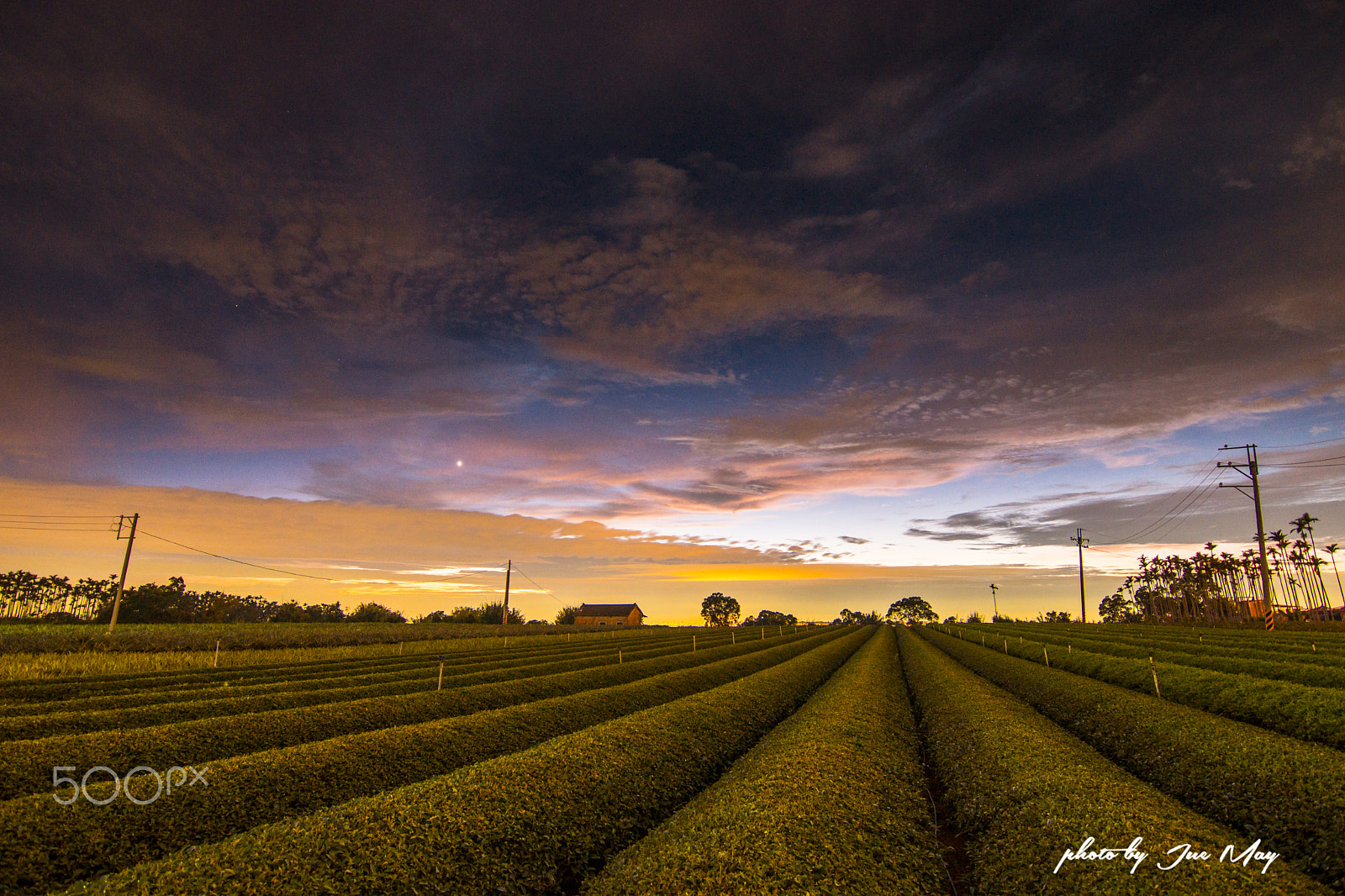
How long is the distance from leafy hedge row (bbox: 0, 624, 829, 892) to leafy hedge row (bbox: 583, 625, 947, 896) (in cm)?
721

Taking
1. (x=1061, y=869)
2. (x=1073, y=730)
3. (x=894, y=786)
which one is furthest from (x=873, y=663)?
(x=1061, y=869)

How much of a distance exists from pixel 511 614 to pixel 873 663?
11108cm

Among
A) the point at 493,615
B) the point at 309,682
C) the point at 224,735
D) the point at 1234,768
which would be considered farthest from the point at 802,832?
the point at 493,615

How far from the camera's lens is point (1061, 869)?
942cm

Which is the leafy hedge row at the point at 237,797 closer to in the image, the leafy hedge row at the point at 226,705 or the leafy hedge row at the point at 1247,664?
the leafy hedge row at the point at 226,705

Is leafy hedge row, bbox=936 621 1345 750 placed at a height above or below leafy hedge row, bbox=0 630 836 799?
above

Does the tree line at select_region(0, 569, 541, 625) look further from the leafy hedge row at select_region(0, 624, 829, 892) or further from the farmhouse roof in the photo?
the leafy hedge row at select_region(0, 624, 829, 892)

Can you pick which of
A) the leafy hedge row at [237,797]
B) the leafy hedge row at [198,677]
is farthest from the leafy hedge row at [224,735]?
the leafy hedge row at [198,677]

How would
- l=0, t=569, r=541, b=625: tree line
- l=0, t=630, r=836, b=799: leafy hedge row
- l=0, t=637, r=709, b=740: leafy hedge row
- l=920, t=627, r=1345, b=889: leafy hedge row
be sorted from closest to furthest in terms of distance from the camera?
l=920, t=627, r=1345, b=889: leafy hedge row → l=0, t=630, r=836, b=799: leafy hedge row → l=0, t=637, r=709, b=740: leafy hedge row → l=0, t=569, r=541, b=625: tree line

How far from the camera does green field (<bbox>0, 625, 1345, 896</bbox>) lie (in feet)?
29.5

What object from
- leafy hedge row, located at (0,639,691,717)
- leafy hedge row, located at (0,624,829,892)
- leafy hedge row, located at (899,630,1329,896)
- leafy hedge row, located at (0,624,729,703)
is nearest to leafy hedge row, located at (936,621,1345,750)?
leafy hedge row, located at (899,630,1329,896)

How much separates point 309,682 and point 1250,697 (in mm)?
42217

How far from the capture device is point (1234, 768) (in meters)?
13.5

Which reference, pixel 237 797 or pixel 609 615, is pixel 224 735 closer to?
pixel 237 797
